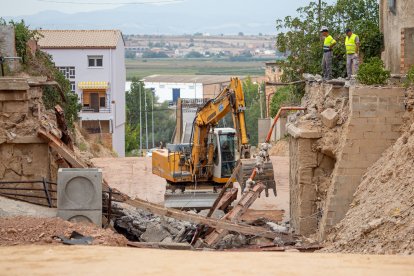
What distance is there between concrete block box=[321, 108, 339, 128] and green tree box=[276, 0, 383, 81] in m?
12.2

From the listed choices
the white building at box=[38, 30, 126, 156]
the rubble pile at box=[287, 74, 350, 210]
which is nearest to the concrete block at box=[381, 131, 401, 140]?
the rubble pile at box=[287, 74, 350, 210]

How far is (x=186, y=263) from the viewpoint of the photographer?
1501cm

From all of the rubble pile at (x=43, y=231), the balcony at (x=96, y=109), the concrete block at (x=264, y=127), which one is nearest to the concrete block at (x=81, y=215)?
the rubble pile at (x=43, y=231)

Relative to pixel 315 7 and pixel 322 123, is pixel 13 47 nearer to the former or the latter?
pixel 315 7

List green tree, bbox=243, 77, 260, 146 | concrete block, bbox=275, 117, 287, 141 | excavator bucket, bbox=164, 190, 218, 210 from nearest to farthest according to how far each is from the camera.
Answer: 1. excavator bucket, bbox=164, 190, 218, 210
2. concrete block, bbox=275, 117, 287, 141
3. green tree, bbox=243, 77, 260, 146

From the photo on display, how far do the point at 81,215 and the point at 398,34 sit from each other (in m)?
14.1

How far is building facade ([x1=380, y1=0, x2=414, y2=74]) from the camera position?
95.1 ft

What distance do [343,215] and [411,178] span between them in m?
3.47

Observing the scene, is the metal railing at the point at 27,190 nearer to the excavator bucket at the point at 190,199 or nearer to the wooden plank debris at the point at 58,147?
the wooden plank debris at the point at 58,147

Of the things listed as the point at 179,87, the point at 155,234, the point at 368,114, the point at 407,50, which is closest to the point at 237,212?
the point at 155,234

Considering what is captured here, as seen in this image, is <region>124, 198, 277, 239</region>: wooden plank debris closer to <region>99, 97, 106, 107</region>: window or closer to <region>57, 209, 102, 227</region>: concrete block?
<region>57, 209, 102, 227</region>: concrete block

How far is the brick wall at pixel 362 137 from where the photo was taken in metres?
22.9

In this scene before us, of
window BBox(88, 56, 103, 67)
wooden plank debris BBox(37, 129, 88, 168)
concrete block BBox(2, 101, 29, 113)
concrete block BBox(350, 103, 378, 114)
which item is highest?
window BBox(88, 56, 103, 67)

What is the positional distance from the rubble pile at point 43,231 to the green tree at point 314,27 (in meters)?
19.3
